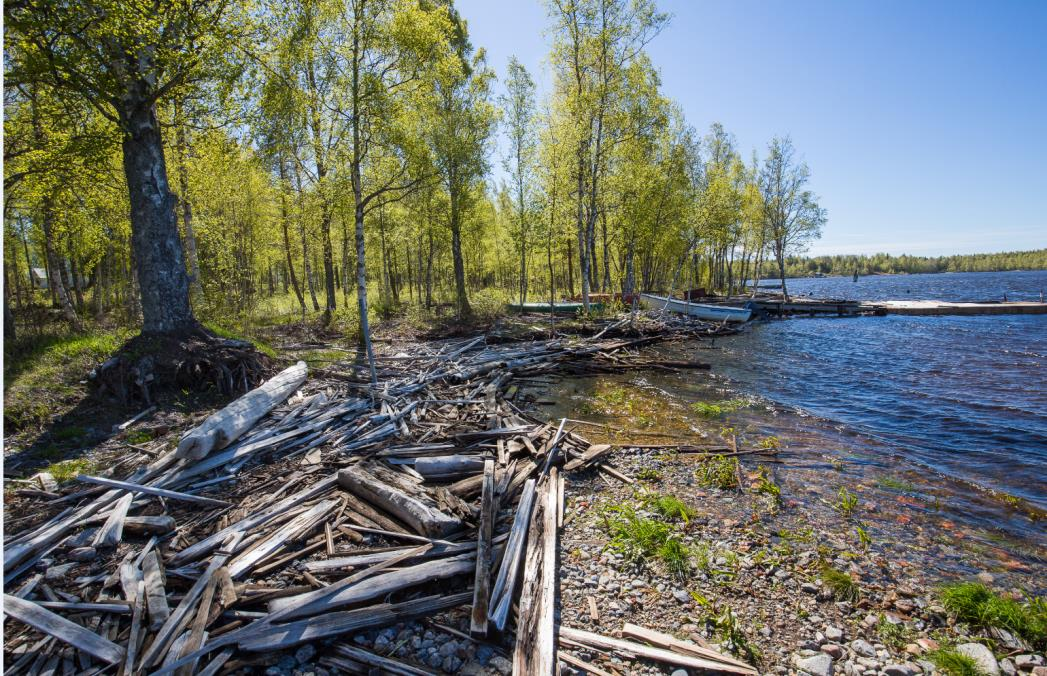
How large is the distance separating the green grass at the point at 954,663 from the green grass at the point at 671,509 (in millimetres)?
3115

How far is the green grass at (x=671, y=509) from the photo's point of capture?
7.66 m

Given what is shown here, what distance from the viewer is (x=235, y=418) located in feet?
30.0

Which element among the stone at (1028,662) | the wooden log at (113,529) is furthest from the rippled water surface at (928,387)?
the wooden log at (113,529)

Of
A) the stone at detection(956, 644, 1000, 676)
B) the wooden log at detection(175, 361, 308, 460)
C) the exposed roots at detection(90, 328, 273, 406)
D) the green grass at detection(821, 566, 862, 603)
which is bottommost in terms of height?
the stone at detection(956, 644, 1000, 676)

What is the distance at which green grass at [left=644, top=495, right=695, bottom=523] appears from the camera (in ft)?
25.1

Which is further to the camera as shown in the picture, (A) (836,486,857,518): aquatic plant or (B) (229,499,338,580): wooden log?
(A) (836,486,857,518): aquatic plant

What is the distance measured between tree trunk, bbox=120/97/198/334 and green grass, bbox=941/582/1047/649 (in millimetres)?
15868

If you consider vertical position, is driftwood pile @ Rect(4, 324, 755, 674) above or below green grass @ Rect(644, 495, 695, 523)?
above

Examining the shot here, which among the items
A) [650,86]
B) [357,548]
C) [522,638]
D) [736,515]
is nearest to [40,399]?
[357,548]

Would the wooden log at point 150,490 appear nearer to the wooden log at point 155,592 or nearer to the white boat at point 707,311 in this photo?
the wooden log at point 155,592

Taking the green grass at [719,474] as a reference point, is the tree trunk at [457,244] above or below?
above

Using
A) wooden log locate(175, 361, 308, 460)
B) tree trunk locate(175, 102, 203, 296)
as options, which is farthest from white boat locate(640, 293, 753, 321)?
wooden log locate(175, 361, 308, 460)

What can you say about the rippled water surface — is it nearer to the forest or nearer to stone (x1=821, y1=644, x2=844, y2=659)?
stone (x1=821, y1=644, x2=844, y2=659)

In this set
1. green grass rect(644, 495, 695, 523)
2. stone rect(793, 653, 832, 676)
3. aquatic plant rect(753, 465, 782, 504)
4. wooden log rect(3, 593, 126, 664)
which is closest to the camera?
wooden log rect(3, 593, 126, 664)
